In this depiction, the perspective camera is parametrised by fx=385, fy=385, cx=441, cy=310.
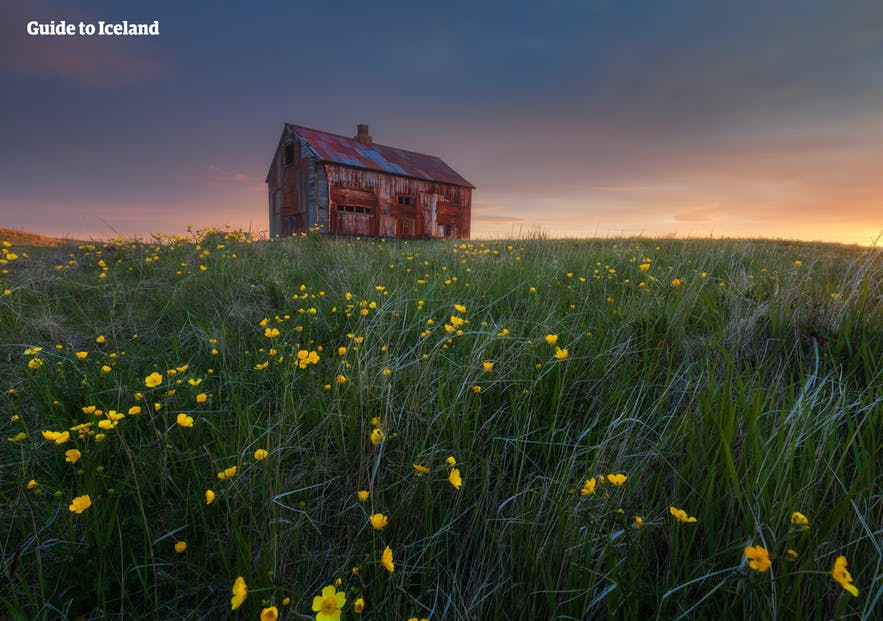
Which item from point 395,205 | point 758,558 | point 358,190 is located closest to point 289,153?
point 358,190

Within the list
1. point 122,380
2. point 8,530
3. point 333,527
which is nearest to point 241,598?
point 333,527

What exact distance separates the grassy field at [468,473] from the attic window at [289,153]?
708 inches

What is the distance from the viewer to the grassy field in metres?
1.17

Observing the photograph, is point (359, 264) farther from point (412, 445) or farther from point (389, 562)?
point (389, 562)

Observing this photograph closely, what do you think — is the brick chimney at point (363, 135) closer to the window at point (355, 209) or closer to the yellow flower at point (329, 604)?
the window at point (355, 209)

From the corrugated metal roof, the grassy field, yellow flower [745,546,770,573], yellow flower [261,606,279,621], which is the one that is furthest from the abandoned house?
yellow flower [745,546,770,573]

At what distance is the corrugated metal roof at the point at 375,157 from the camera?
17.8 metres

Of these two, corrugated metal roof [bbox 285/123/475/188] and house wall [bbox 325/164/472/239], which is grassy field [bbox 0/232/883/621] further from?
corrugated metal roof [bbox 285/123/475/188]

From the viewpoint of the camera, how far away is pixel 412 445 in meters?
1.79

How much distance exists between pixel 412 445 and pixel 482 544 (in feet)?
1.86

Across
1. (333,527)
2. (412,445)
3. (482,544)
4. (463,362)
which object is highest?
(463,362)

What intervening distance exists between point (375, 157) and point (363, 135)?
2669 mm

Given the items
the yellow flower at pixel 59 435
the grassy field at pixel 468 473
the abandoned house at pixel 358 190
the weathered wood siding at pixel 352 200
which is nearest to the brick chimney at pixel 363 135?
the abandoned house at pixel 358 190

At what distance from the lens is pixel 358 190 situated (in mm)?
18391
